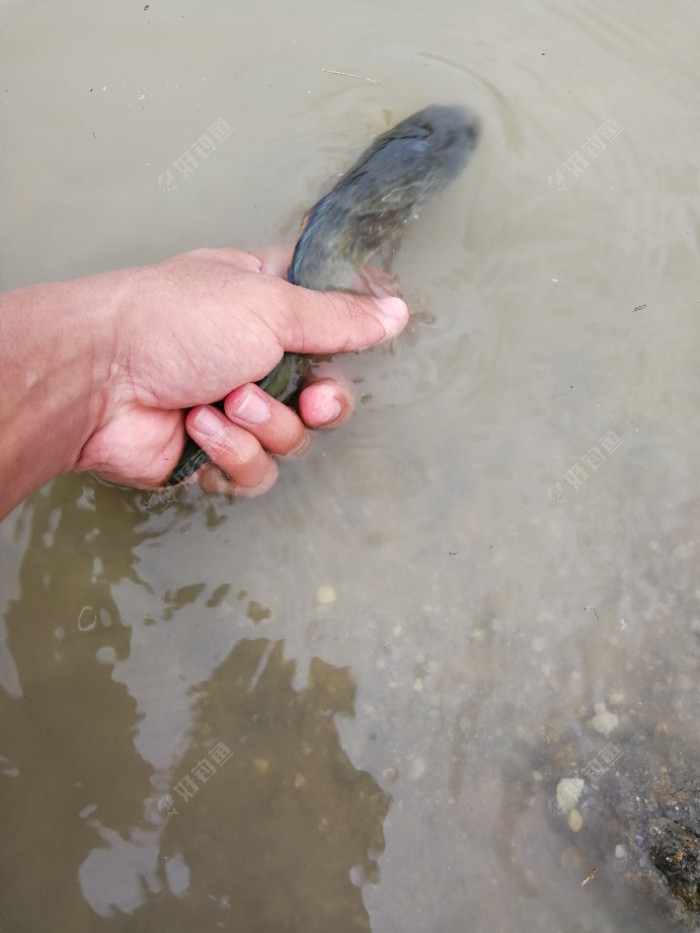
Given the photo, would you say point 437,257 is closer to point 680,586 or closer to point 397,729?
point 680,586

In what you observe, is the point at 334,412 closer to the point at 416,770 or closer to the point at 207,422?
the point at 207,422

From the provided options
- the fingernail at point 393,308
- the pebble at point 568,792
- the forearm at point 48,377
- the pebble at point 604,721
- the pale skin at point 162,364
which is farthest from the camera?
the fingernail at point 393,308

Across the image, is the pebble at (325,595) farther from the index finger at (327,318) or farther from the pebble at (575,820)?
the pebble at (575,820)

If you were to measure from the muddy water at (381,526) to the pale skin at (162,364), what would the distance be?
0.32 metres

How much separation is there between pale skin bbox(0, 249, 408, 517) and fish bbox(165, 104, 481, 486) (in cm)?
9

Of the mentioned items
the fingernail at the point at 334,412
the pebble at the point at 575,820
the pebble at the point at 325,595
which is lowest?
the pebble at the point at 575,820

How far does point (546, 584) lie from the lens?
2998mm

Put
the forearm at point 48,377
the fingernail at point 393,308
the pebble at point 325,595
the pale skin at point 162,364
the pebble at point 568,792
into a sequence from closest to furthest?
the forearm at point 48,377 → the pale skin at point 162,364 → the pebble at point 568,792 → the pebble at point 325,595 → the fingernail at point 393,308

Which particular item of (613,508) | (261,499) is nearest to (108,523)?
(261,499)

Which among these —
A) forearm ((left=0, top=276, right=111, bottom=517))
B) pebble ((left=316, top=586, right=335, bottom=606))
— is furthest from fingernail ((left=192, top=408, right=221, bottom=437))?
pebble ((left=316, top=586, right=335, bottom=606))

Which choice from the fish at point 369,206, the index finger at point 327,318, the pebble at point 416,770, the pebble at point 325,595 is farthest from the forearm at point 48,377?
the pebble at point 416,770

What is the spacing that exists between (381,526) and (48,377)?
4.82 feet

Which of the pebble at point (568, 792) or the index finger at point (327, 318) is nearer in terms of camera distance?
the pebble at point (568, 792)

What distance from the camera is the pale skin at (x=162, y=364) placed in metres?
2.55
